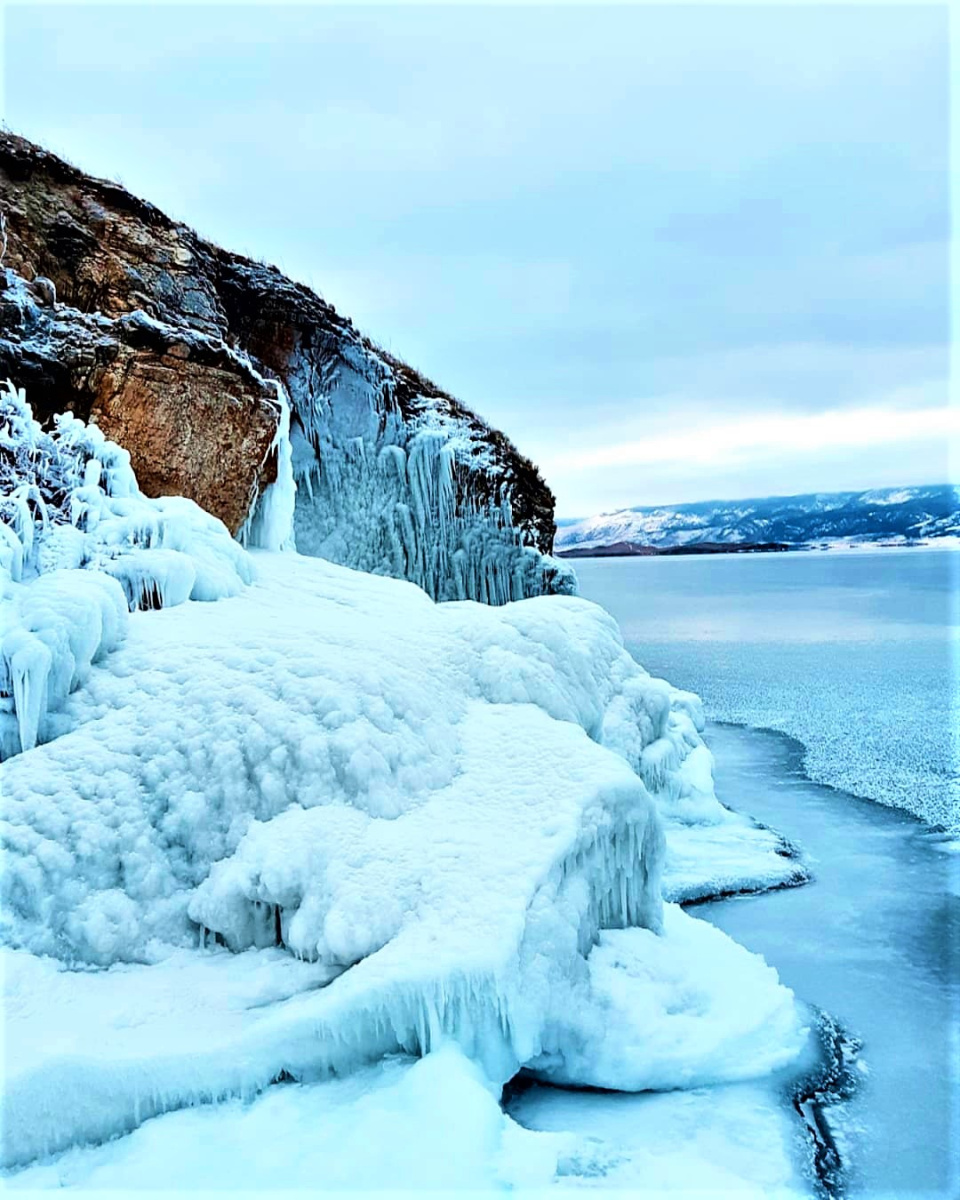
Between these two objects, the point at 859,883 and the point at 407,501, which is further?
the point at 407,501

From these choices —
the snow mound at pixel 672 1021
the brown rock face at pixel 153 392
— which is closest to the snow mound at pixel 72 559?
the brown rock face at pixel 153 392

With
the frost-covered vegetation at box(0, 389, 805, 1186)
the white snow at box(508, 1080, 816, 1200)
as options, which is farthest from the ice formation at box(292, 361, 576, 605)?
the white snow at box(508, 1080, 816, 1200)

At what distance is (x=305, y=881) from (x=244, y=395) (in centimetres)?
663

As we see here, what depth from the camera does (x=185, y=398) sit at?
360 inches

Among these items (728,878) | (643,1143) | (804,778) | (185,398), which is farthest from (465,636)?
(804,778)

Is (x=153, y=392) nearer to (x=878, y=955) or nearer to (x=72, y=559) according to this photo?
(x=72, y=559)

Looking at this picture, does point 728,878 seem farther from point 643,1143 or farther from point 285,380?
point 285,380

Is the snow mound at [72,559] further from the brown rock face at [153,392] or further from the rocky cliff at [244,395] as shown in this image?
the rocky cliff at [244,395]

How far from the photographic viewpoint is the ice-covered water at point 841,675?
1026 centimetres

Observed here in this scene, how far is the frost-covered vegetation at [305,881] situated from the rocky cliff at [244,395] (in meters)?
3.26

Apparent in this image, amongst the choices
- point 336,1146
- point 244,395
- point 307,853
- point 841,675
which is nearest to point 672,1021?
point 336,1146

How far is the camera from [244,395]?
9.55 meters

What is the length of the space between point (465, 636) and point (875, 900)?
149 inches

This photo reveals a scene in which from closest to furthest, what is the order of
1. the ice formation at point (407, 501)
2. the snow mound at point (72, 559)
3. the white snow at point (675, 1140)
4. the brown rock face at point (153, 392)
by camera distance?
the white snow at point (675, 1140) < the snow mound at point (72, 559) < the brown rock face at point (153, 392) < the ice formation at point (407, 501)
